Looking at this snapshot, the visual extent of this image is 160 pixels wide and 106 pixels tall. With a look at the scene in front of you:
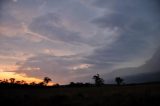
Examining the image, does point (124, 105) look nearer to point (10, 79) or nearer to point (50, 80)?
point (10, 79)

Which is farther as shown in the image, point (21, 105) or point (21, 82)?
point (21, 82)

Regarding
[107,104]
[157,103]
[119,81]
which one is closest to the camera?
[157,103]

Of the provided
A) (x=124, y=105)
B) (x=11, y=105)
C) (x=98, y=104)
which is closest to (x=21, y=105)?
(x=11, y=105)

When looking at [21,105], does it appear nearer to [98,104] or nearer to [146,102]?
[98,104]

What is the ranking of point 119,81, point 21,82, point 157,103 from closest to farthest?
point 157,103 → point 21,82 → point 119,81

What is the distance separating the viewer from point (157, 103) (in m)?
19.0

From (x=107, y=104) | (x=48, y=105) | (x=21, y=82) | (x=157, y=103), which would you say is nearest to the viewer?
(x=157, y=103)

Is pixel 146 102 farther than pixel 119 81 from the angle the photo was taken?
No

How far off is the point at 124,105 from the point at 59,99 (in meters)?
11.3

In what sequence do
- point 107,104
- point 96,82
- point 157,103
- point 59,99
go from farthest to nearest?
point 96,82 < point 59,99 < point 107,104 < point 157,103

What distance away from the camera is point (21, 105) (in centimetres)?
2444

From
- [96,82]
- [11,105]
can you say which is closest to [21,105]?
[11,105]

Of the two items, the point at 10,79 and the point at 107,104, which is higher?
the point at 10,79

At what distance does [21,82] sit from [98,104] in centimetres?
7802
